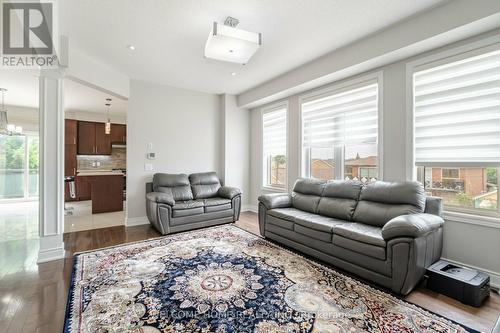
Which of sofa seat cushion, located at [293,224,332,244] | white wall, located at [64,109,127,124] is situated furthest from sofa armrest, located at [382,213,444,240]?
white wall, located at [64,109,127,124]

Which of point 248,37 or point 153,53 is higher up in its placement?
point 153,53

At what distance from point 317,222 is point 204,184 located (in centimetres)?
291

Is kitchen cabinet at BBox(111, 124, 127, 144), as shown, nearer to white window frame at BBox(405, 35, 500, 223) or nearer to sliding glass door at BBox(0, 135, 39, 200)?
sliding glass door at BBox(0, 135, 39, 200)

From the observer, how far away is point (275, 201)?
386 cm

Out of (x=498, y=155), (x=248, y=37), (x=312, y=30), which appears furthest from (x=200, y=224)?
(x=498, y=155)

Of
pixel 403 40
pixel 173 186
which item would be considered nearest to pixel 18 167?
pixel 173 186

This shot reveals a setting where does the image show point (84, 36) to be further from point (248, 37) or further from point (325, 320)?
point (325, 320)

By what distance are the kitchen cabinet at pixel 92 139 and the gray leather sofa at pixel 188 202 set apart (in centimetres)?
433

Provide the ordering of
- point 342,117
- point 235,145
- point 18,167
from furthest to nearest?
point 18,167, point 235,145, point 342,117

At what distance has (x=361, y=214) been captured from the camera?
3037 millimetres

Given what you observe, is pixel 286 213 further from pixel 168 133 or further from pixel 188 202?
A: pixel 168 133

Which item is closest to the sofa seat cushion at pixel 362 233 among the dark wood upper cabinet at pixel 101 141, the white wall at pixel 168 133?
the white wall at pixel 168 133

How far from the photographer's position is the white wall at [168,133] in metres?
4.82

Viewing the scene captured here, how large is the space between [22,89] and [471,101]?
817 cm
